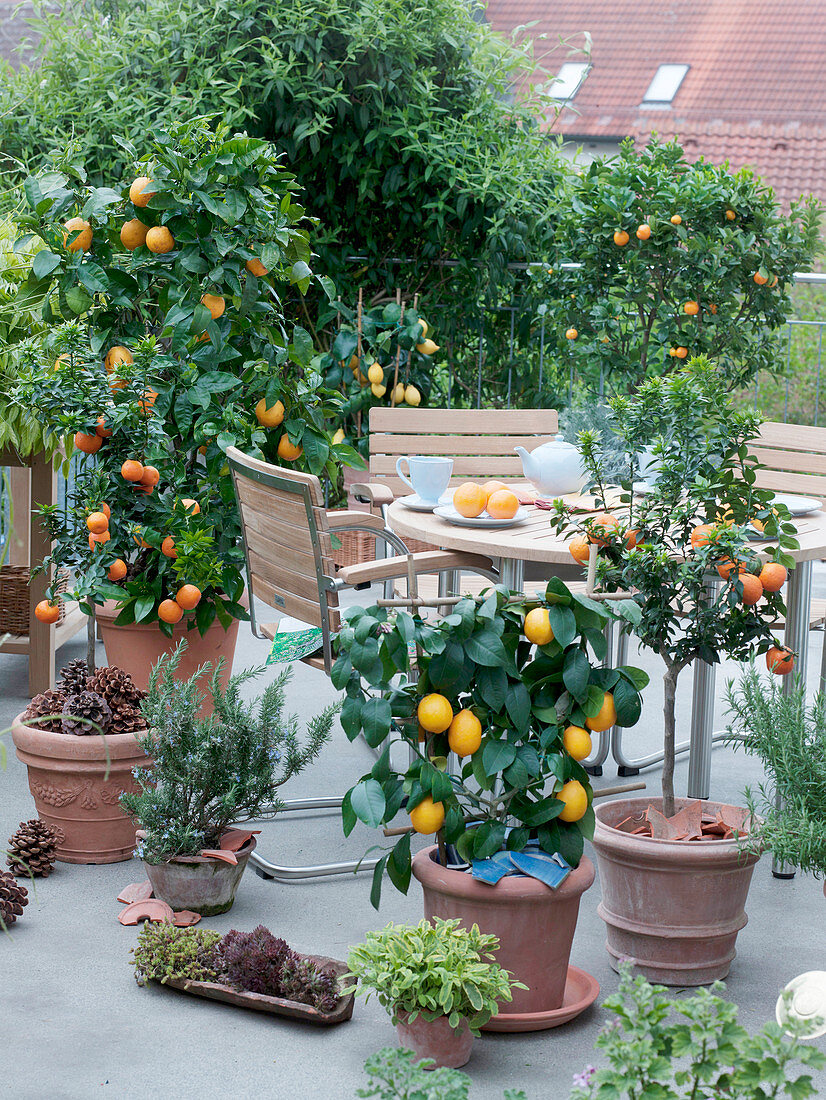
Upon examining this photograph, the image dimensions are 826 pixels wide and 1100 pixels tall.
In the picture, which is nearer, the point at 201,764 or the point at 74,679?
the point at 201,764

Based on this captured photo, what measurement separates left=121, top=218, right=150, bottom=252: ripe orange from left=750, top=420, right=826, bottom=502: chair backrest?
1.82 metres

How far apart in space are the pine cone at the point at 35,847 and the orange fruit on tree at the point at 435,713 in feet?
3.62

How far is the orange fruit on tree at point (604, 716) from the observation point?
192cm

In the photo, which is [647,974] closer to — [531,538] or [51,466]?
[531,538]

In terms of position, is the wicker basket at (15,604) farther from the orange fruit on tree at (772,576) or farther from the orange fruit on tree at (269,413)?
the orange fruit on tree at (772,576)

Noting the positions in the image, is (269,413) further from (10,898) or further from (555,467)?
(10,898)

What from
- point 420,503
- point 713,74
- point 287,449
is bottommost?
point 420,503

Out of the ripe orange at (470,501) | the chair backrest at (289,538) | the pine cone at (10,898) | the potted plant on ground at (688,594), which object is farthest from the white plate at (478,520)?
the pine cone at (10,898)

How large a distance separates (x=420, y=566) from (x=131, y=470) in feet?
2.62

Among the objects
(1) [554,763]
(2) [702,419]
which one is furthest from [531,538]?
(1) [554,763]

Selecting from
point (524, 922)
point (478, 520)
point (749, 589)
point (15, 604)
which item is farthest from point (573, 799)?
point (15, 604)

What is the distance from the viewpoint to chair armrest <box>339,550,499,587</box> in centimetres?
240

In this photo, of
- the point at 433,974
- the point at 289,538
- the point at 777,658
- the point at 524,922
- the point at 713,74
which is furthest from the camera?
the point at 713,74

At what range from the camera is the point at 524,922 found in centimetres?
187
